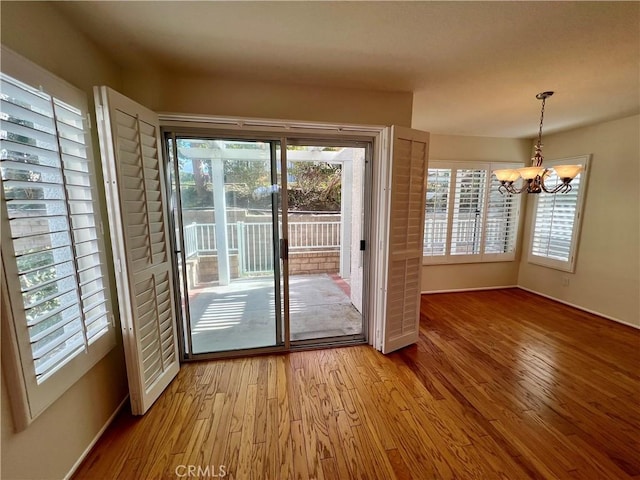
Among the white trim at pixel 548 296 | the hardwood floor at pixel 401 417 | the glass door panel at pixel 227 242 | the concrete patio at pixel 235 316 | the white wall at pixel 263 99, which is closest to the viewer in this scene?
the hardwood floor at pixel 401 417

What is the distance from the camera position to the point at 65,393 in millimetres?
1373

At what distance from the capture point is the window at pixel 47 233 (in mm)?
1086

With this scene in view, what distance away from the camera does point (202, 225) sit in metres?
2.35

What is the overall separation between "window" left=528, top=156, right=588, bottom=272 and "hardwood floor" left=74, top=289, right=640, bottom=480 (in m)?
1.30

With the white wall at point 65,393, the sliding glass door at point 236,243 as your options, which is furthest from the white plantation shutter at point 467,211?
the white wall at point 65,393

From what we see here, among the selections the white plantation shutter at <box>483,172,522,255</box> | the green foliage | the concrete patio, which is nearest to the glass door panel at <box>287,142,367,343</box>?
the green foliage

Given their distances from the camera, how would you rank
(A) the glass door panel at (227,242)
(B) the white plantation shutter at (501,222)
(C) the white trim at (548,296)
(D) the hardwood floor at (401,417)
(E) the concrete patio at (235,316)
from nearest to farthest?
(D) the hardwood floor at (401,417) → (A) the glass door panel at (227,242) → (E) the concrete patio at (235,316) → (C) the white trim at (548,296) → (B) the white plantation shutter at (501,222)

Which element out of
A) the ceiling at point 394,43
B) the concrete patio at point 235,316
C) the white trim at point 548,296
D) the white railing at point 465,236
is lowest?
the white trim at point 548,296

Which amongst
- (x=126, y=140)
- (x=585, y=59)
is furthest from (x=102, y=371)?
(x=585, y=59)

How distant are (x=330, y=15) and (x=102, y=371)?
2424 mm

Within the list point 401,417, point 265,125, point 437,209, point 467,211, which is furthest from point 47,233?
point 467,211

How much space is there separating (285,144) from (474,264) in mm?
3591

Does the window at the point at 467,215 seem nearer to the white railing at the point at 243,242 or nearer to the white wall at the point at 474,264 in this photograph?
the white wall at the point at 474,264

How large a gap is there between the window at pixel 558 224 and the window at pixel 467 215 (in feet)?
0.97
